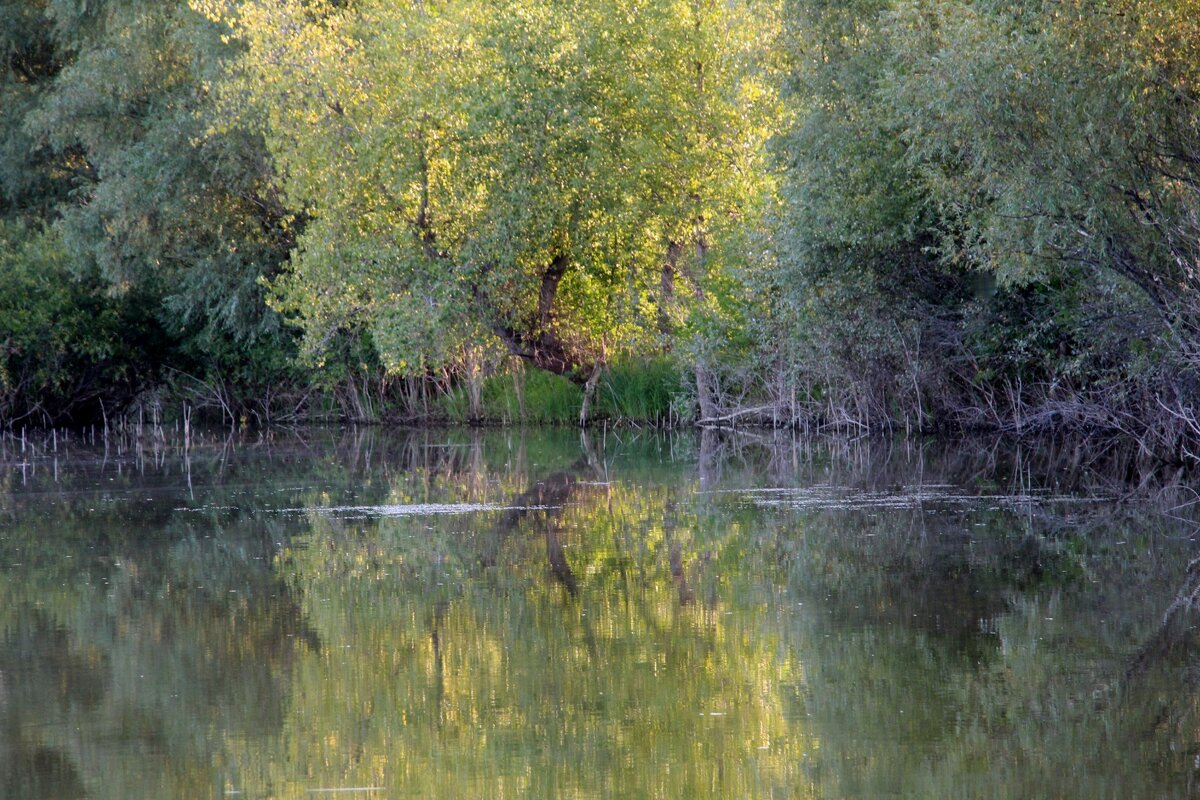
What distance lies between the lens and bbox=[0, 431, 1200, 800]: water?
541 cm

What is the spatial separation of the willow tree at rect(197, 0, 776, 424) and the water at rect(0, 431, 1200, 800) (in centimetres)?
938

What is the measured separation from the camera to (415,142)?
22953 millimetres

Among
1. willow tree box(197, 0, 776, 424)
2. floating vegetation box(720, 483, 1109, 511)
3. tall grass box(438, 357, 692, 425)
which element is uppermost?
willow tree box(197, 0, 776, 424)

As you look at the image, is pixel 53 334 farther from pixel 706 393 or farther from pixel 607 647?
pixel 607 647

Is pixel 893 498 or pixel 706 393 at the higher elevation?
pixel 706 393

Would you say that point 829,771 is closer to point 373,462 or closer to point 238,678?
point 238,678

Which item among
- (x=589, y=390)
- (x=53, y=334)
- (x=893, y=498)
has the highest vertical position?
(x=53, y=334)

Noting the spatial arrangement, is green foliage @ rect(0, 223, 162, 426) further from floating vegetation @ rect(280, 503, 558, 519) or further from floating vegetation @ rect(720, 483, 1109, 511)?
floating vegetation @ rect(720, 483, 1109, 511)

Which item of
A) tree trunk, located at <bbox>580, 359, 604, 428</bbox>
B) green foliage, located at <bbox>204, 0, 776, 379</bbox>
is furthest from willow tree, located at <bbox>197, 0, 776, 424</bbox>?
tree trunk, located at <bbox>580, 359, 604, 428</bbox>

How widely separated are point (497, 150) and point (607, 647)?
53.4ft

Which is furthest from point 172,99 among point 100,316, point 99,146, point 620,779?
point 620,779

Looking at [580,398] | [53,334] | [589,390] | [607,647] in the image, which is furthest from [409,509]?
[53,334]

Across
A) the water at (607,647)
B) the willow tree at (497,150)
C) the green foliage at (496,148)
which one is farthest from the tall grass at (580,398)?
the water at (607,647)

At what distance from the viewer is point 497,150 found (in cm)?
2267
